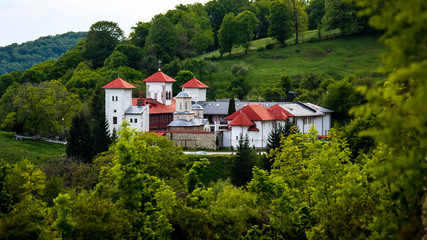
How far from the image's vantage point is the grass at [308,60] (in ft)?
323

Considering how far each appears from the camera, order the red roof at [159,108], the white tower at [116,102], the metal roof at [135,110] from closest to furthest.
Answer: the white tower at [116,102]
the metal roof at [135,110]
the red roof at [159,108]

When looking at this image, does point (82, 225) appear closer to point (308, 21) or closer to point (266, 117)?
point (266, 117)

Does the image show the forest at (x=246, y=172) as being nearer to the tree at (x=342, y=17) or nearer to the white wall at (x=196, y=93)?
the white wall at (x=196, y=93)

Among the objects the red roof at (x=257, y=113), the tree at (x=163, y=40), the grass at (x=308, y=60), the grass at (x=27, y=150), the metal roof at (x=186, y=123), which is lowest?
the grass at (x=27, y=150)

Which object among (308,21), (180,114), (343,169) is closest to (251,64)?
(308,21)

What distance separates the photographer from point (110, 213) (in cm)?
1925

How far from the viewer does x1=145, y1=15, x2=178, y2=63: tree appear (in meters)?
107

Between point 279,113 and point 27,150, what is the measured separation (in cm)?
2920

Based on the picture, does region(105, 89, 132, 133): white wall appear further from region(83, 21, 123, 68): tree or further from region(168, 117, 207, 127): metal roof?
region(83, 21, 123, 68): tree

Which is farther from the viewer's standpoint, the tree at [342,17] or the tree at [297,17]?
the tree at [297,17]

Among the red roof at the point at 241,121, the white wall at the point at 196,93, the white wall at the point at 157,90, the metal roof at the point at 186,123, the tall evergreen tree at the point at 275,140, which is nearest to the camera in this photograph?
the tall evergreen tree at the point at 275,140

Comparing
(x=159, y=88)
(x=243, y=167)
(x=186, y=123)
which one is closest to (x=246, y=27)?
(x=159, y=88)

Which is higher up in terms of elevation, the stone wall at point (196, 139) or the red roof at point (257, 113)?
the red roof at point (257, 113)

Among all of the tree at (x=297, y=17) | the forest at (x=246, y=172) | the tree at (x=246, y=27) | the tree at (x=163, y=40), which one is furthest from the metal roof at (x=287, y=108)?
the tree at (x=297, y=17)
